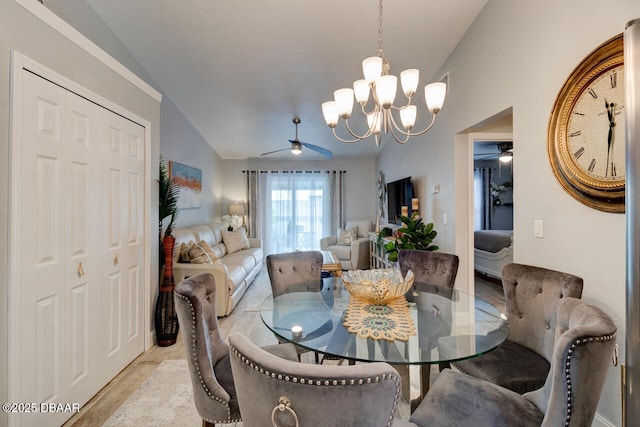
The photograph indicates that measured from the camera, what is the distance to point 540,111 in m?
2.01

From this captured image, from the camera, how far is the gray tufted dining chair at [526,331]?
147 centimetres

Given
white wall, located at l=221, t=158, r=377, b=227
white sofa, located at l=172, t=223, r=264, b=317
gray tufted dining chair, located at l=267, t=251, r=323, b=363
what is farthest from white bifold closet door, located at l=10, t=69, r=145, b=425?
white wall, located at l=221, t=158, r=377, b=227

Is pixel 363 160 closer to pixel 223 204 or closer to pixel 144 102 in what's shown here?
pixel 223 204

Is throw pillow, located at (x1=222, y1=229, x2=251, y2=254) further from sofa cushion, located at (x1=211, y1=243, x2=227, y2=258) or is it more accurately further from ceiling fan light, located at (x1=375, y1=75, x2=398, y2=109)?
ceiling fan light, located at (x1=375, y1=75, x2=398, y2=109)

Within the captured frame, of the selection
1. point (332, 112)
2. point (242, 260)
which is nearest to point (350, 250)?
point (242, 260)

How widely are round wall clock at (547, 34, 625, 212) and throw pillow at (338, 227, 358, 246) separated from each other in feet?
15.2

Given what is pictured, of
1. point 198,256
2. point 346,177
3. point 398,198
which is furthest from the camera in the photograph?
point 346,177

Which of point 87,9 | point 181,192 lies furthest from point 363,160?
point 87,9

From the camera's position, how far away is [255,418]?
0.79 metres

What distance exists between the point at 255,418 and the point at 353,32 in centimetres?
317

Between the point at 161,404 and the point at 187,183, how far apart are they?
3681 mm

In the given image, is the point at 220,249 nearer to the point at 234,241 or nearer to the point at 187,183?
the point at 234,241

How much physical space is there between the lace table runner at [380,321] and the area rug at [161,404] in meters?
1.20

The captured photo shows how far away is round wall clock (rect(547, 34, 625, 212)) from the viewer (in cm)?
146
